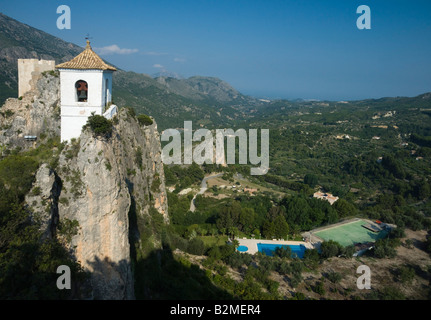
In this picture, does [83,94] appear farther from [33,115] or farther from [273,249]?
[273,249]

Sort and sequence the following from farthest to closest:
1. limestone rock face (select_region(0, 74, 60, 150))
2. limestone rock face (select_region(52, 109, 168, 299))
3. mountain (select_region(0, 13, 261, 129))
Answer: mountain (select_region(0, 13, 261, 129)) < limestone rock face (select_region(0, 74, 60, 150)) < limestone rock face (select_region(52, 109, 168, 299))

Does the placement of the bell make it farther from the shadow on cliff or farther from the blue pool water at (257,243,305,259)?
the blue pool water at (257,243,305,259)

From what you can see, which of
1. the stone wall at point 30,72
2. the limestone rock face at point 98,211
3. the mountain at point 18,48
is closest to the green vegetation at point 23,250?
the limestone rock face at point 98,211

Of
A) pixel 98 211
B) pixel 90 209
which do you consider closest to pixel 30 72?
pixel 90 209

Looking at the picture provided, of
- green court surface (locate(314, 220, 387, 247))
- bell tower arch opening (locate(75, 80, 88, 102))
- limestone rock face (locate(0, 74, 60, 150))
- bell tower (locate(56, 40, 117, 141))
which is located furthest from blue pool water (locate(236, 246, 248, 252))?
bell tower arch opening (locate(75, 80, 88, 102))

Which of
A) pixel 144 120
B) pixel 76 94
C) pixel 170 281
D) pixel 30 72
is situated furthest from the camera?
pixel 144 120
